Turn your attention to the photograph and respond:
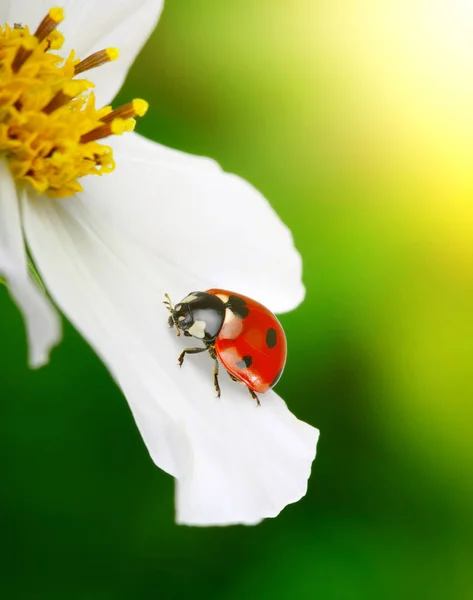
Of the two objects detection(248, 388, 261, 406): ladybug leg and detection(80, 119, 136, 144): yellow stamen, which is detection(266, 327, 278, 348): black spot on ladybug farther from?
detection(80, 119, 136, 144): yellow stamen

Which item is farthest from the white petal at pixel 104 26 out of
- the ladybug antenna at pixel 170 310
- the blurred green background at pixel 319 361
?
the blurred green background at pixel 319 361

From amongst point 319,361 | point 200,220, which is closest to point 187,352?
point 200,220

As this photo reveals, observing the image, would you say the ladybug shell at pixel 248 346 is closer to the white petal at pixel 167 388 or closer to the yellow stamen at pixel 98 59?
the white petal at pixel 167 388

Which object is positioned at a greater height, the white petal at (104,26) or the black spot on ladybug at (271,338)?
the white petal at (104,26)

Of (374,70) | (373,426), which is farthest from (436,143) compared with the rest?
(373,426)

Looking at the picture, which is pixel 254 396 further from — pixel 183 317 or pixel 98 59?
pixel 98 59
